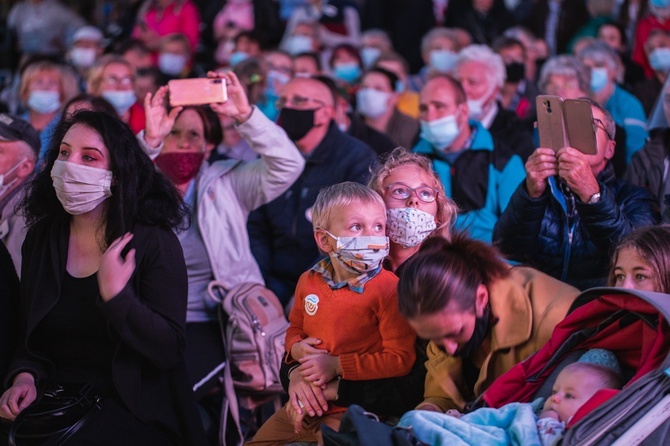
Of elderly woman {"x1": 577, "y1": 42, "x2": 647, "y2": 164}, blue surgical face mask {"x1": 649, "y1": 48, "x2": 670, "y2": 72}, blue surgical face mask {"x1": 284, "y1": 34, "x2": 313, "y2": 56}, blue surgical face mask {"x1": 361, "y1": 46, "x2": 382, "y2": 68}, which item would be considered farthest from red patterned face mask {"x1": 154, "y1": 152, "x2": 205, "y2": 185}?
blue surgical face mask {"x1": 361, "y1": 46, "x2": 382, "y2": 68}

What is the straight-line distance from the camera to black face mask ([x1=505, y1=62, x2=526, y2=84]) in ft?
28.7

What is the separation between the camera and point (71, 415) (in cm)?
412

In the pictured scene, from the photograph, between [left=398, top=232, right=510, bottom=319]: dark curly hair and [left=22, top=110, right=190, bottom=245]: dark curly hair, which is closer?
[left=398, top=232, right=510, bottom=319]: dark curly hair

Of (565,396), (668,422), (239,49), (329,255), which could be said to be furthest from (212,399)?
(239,49)

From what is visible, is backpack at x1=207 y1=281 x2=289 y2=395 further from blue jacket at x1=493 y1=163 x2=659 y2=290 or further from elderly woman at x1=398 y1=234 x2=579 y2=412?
elderly woman at x1=398 y1=234 x2=579 y2=412

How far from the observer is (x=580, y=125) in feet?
14.0

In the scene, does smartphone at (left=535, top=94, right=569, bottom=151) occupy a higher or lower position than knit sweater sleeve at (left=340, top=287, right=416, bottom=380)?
higher

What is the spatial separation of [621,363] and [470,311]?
1.67ft

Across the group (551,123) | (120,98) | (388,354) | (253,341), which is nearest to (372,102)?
(120,98)

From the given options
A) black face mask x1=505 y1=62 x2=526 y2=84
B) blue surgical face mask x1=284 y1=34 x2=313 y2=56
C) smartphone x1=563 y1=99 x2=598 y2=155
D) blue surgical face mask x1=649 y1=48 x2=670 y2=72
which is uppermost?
blue surgical face mask x1=649 y1=48 x2=670 y2=72

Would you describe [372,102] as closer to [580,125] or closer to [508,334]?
→ [580,125]

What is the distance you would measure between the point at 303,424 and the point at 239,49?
6417mm

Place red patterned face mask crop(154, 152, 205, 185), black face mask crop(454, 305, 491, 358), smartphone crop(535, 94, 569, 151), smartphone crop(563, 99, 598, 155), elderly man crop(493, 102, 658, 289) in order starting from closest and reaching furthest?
black face mask crop(454, 305, 491, 358), smartphone crop(563, 99, 598, 155), smartphone crop(535, 94, 569, 151), elderly man crop(493, 102, 658, 289), red patterned face mask crop(154, 152, 205, 185)

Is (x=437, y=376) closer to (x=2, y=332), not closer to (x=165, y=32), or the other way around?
(x=2, y=332)
